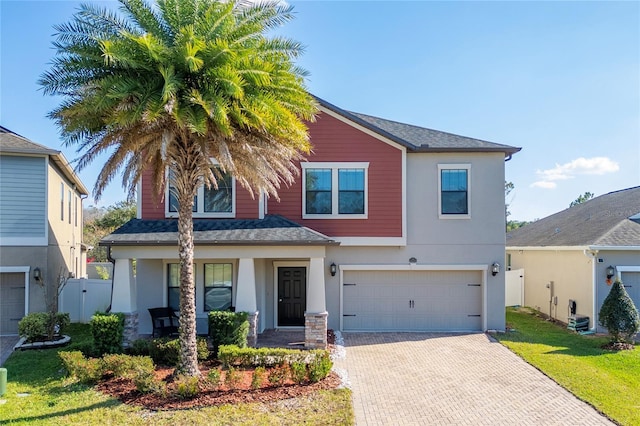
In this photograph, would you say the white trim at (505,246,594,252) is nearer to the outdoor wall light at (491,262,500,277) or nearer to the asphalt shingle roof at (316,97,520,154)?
the outdoor wall light at (491,262,500,277)

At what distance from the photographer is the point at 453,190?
14.1m

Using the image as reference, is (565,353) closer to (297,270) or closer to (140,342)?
(297,270)

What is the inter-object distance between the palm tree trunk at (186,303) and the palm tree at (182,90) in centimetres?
2

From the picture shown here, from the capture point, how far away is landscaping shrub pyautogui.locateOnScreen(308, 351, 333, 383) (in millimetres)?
8711

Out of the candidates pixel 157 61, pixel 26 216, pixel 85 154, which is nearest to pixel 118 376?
Result: pixel 85 154

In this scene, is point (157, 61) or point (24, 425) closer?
point (24, 425)

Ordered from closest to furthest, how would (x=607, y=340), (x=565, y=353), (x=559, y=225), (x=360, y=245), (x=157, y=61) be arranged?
1. (x=157, y=61)
2. (x=565, y=353)
3. (x=607, y=340)
4. (x=360, y=245)
5. (x=559, y=225)

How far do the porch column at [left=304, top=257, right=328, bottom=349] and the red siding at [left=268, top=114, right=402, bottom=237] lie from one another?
2.45 m

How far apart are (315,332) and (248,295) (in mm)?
2064

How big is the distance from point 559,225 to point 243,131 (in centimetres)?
1690

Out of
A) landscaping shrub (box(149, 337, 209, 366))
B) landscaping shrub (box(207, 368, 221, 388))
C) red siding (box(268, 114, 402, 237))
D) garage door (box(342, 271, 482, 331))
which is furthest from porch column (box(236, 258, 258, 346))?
garage door (box(342, 271, 482, 331))

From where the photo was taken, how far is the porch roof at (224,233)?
11477 mm

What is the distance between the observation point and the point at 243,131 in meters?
9.23

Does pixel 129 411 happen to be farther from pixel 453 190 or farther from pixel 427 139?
pixel 427 139
